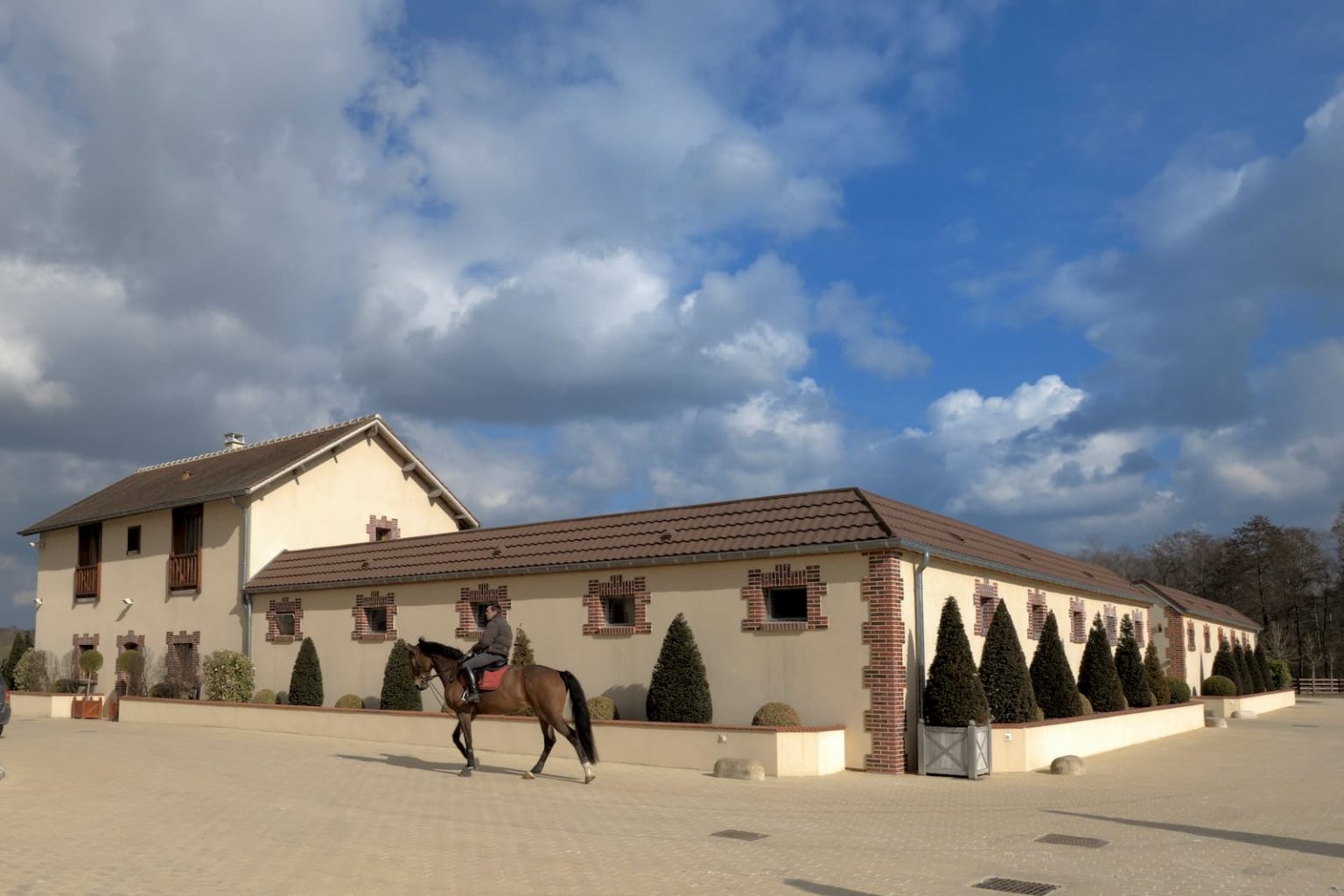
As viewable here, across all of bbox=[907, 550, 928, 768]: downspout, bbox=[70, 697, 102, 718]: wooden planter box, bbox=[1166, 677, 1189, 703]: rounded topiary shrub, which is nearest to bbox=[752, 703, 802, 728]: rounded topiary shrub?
bbox=[907, 550, 928, 768]: downspout

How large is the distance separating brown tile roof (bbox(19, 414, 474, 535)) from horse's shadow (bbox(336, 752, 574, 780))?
11276 mm

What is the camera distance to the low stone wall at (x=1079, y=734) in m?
17.5

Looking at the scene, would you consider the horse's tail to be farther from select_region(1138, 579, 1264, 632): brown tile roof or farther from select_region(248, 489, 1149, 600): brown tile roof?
select_region(1138, 579, 1264, 632): brown tile roof

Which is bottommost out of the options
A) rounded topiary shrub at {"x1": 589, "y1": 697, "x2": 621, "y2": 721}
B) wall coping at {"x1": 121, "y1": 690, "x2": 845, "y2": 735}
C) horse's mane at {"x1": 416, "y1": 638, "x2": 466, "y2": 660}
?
wall coping at {"x1": 121, "y1": 690, "x2": 845, "y2": 735}

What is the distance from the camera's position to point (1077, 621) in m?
26.9

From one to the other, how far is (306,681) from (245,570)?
14.5 feet

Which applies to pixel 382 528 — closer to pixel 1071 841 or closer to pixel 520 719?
pixel 520 719

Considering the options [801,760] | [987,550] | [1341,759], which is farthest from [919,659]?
[1341,759]

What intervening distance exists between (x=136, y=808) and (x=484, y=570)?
10.2 m

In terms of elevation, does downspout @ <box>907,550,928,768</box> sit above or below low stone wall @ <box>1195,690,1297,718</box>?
above

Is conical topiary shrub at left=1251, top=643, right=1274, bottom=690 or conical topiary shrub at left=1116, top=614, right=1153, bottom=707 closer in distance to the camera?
conical topiary shrub at left=1116, top=614, right=1153, bottom=707

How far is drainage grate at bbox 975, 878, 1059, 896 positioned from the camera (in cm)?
884

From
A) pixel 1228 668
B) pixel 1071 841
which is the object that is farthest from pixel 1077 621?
pixel 1071 841

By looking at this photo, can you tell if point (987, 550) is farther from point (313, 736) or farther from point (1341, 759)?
point (313, 736)
